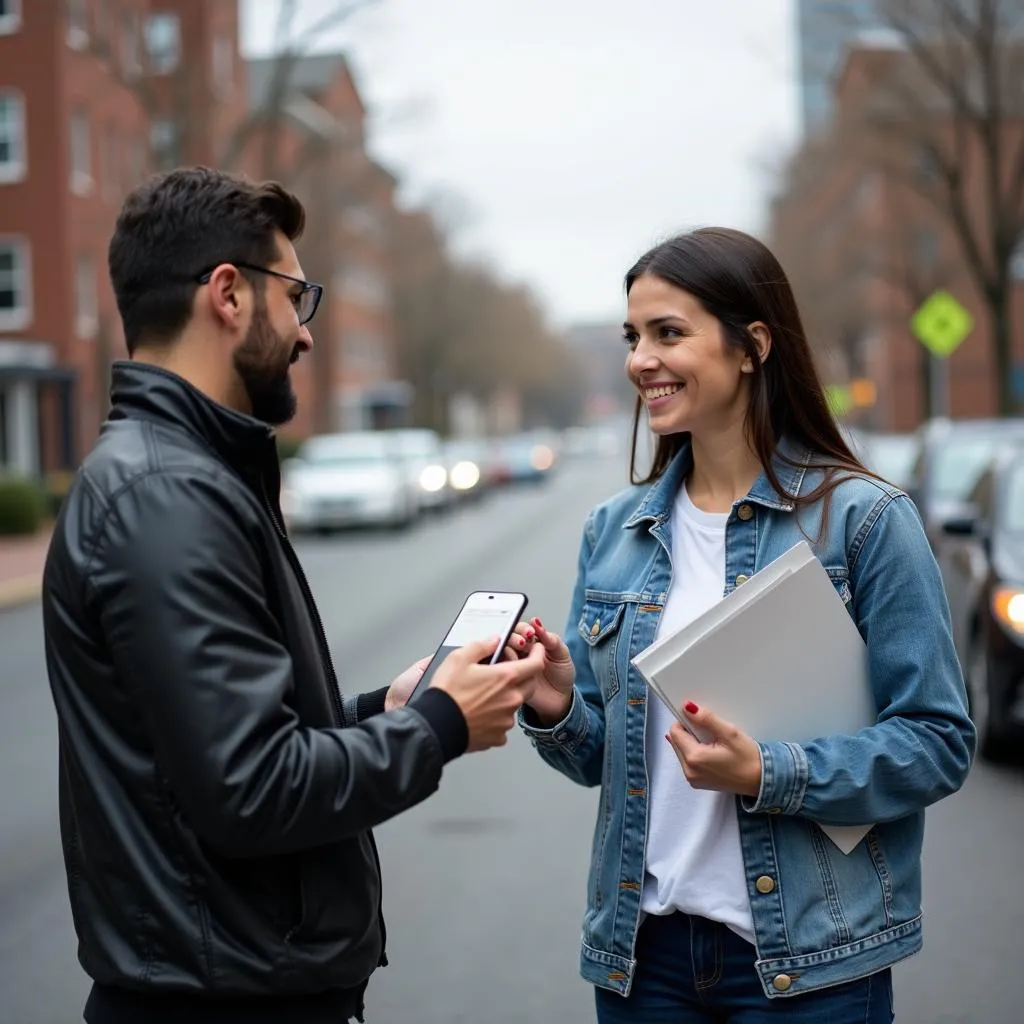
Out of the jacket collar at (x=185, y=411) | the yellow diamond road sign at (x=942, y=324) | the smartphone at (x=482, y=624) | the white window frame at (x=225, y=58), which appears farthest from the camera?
the white window frame at (x=225, y=58)

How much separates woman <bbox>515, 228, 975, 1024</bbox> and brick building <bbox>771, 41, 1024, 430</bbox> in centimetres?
2812

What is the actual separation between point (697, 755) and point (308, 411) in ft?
216

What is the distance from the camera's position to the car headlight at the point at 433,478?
1300 inches

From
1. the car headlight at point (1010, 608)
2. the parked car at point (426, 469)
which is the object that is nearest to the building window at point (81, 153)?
the parked car at point (426, 469)

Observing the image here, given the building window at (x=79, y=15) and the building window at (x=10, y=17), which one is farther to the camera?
the building window at (x=10, y=17)

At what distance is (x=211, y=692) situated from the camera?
2086mm

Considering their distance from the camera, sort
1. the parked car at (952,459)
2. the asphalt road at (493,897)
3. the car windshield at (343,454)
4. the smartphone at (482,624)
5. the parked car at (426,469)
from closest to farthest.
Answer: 1. the smartphone at (482,624)
2. the asphalt road at (493,897)
3. the parked car at (952,459)
4. the car windshield at (343,454)
5. the parked car at (426,469)

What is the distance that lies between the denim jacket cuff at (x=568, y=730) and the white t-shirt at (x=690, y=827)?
160mm

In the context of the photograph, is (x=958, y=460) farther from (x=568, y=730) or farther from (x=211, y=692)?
(x=211, y=692)

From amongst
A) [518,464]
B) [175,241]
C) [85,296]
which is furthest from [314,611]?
[518,464]

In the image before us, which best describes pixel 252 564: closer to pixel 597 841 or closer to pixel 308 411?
pixel 597 841

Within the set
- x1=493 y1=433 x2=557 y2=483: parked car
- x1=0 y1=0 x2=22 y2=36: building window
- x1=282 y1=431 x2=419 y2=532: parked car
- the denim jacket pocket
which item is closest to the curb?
x1=282 y1=431 x2=419 y2=532: parked car

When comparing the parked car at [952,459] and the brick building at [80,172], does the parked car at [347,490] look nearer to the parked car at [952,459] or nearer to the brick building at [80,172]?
the brick building at [80,172]

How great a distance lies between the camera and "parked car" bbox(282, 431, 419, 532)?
27.5 meters
